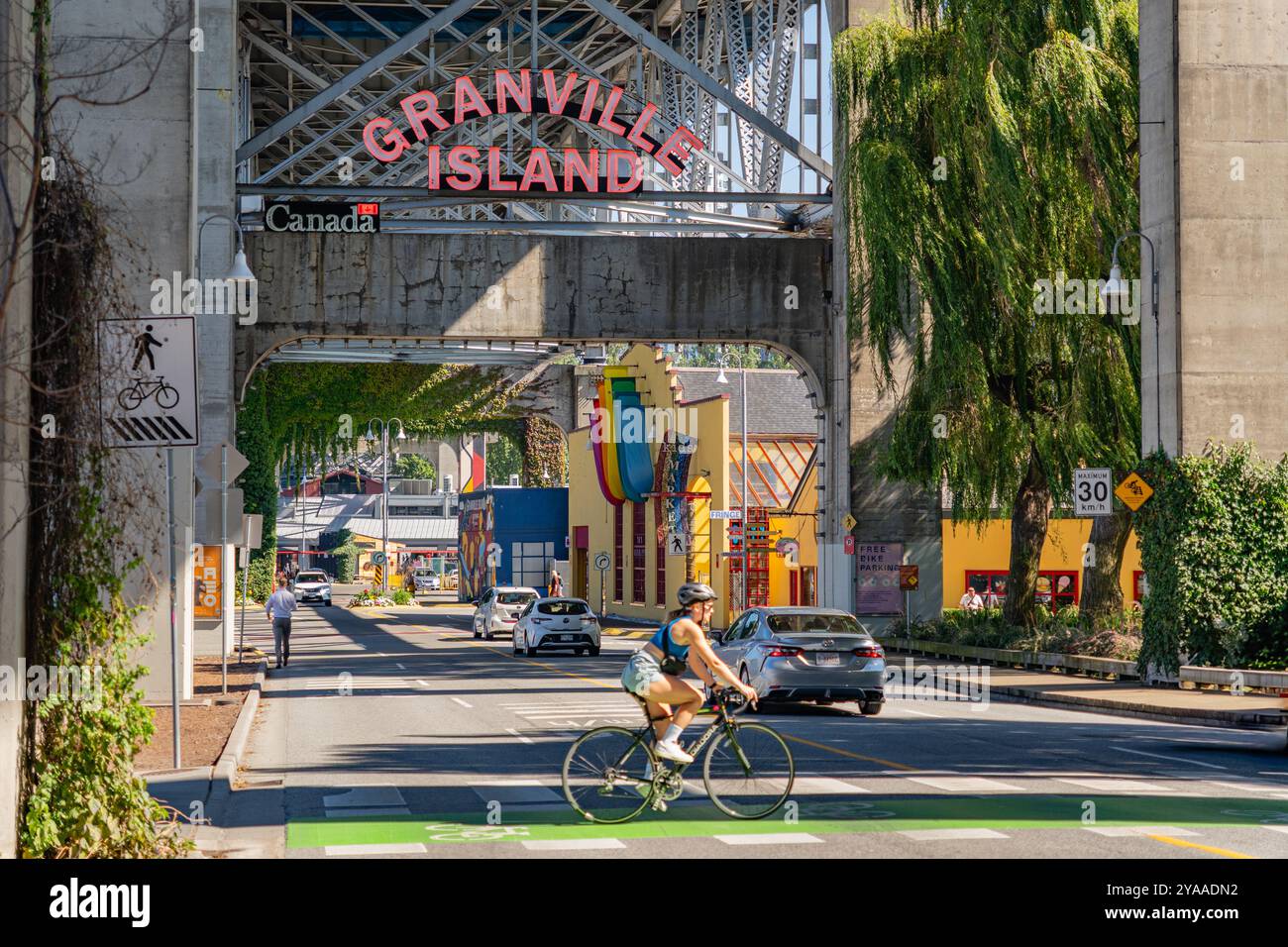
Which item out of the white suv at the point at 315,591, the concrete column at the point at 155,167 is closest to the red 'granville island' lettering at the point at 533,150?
the concrete column at the point at 155,167

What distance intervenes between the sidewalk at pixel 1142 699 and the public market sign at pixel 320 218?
17.1 metres

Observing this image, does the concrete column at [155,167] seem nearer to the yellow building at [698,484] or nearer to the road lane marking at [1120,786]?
the road lane marking at [1120,786]

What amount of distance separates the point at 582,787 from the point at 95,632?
169 inches

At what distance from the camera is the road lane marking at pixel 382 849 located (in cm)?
1105

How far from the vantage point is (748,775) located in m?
12.6

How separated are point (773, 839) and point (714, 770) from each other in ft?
3.65

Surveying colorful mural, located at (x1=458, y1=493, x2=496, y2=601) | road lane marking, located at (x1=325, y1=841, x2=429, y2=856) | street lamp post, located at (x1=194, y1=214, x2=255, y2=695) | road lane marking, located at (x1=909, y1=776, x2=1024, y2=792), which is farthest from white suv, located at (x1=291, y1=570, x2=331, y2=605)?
road lane marking, located at (x1=325, y1=841, x2=429, y2=856)

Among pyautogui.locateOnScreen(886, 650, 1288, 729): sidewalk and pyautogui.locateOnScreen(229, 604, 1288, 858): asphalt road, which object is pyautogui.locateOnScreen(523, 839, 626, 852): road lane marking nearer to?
pyautogui.locateOnScreen(229, 604, 1288, 858): asphalt road

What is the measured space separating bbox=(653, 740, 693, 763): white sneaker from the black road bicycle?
0.27 feet

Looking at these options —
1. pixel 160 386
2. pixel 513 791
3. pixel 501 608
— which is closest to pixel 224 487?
pixel 513 791

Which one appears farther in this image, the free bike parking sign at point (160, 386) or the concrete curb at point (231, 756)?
the concrete curb at point (231, 756)

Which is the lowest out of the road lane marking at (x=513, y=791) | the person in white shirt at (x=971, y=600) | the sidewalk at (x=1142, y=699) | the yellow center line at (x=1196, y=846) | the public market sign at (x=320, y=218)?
the person in white shirt at (x=971, y=600)

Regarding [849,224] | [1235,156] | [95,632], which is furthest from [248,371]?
[95,632]
